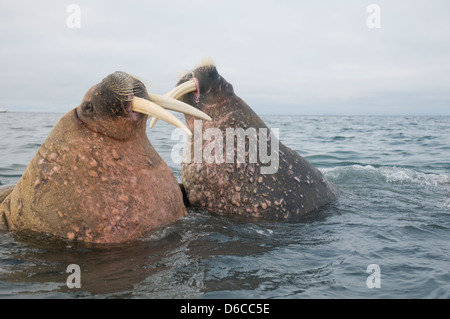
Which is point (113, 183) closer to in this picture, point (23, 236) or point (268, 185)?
point (23, 236)

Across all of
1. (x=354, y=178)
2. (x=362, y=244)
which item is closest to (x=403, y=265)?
(x=362, y=244)

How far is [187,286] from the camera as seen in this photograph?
3682mm

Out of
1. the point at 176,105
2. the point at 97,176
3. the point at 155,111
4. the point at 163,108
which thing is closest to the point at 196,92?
the point at 176,105

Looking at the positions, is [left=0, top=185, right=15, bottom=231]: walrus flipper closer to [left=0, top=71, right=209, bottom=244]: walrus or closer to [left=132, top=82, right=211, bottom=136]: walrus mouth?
[left=0, top=71, right=209, bottom=244]: walrus

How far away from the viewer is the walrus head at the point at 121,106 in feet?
14.1

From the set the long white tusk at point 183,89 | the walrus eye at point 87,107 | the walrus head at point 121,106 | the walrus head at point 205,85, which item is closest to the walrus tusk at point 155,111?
the walrus head at point 121,106

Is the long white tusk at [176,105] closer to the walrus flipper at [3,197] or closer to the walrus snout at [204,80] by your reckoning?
the walrus snout at [204,80]

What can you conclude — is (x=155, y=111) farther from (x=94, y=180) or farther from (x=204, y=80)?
(x=204, y=80)

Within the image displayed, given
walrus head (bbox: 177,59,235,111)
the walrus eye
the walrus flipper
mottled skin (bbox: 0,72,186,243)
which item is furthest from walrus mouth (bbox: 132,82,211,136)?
the walrus flipper

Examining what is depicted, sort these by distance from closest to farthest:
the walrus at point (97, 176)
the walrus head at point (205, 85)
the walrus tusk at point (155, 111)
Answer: the walrus tusk at point (155, 111) < the walrus at point (97, 176) < the walrus head at point (205, 85)

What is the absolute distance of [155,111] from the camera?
4133mm

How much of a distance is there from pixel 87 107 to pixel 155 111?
93 cm
